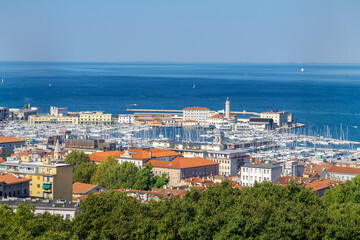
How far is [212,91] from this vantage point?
110 metres

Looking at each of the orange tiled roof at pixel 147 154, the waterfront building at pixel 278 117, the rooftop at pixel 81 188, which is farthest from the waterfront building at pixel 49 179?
the waterfront building at pixel 278 117

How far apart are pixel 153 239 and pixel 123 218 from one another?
1012 mm

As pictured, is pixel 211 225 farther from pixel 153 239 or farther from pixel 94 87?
pixel 94 87

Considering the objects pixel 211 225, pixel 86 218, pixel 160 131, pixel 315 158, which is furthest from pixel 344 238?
pixel 160 131

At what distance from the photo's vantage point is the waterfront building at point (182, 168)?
1184 inches

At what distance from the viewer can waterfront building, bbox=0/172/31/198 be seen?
20.8m

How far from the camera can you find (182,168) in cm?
3014

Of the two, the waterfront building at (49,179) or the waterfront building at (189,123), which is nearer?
the waterfront building at (49,179)

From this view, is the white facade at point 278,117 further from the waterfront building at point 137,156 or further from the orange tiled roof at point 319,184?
the orange tiled roof at point 319,184

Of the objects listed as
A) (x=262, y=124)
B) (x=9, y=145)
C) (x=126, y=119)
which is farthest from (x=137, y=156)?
(x=126, y=119)

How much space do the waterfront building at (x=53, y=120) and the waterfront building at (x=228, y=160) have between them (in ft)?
103

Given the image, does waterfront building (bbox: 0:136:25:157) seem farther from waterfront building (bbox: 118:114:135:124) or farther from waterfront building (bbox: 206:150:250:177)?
waterfront building (bbox: 118:114:135:124)

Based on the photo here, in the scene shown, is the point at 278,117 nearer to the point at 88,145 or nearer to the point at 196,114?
the point at 196,114

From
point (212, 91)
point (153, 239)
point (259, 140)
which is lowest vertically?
point (153, 239)
